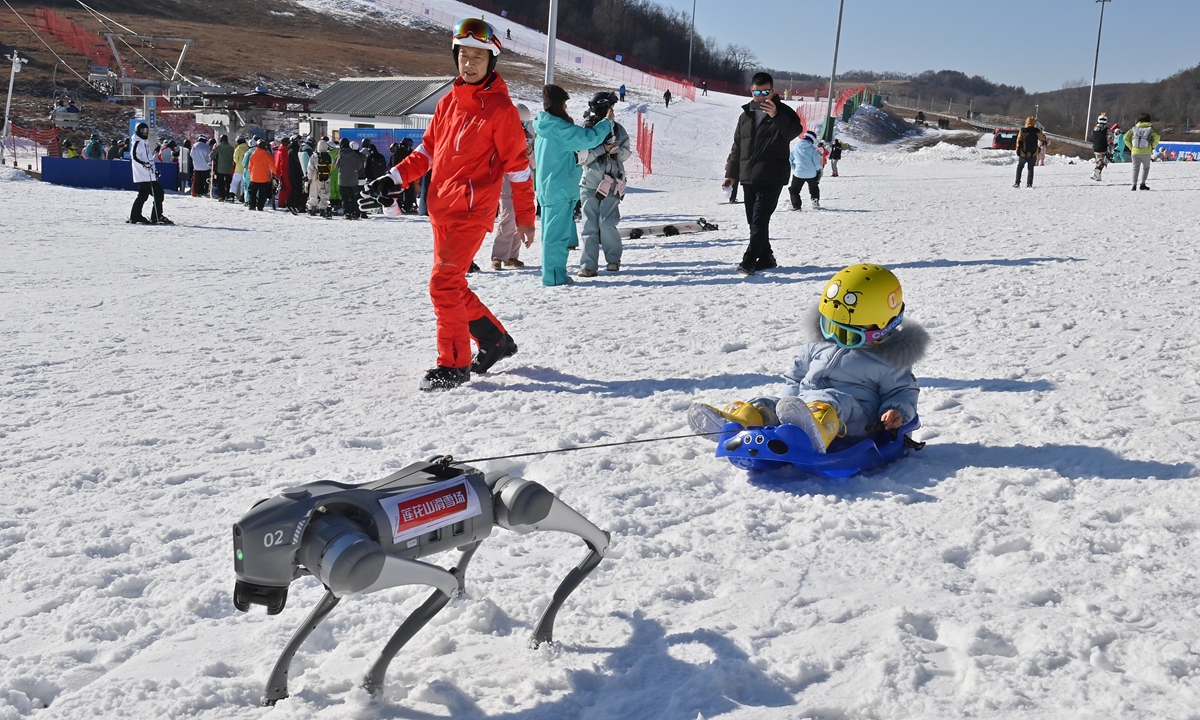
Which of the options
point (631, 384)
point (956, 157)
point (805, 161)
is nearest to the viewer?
point (631, 384)

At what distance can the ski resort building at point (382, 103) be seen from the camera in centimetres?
3384

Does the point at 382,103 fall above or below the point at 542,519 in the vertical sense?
above

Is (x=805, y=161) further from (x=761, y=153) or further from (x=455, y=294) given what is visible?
(x=455, y=294)

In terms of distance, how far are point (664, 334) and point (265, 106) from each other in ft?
65.8

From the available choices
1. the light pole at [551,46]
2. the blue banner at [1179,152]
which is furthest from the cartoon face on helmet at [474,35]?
the blue banner at [1179,152]

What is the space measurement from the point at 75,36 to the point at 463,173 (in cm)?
6115

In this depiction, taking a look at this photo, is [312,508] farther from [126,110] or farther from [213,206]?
[126,110]

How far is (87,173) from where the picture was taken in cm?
2225

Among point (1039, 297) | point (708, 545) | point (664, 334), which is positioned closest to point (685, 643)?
point (708, 545)

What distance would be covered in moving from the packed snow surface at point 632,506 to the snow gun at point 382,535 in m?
0.25

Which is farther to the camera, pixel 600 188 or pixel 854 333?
pixel 600 188

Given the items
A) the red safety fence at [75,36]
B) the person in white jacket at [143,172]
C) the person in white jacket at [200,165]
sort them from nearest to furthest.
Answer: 1. the person in white jacket at [143,172]
2. the person in white jacket at [200,165]
3. the red safety fence at [75,36]

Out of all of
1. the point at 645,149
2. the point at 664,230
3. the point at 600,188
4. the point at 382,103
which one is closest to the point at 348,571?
the point at 600,188

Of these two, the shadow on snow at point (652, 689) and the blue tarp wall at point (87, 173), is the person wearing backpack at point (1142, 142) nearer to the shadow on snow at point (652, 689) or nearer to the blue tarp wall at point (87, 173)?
the shadow on snow at point (652, 689)
